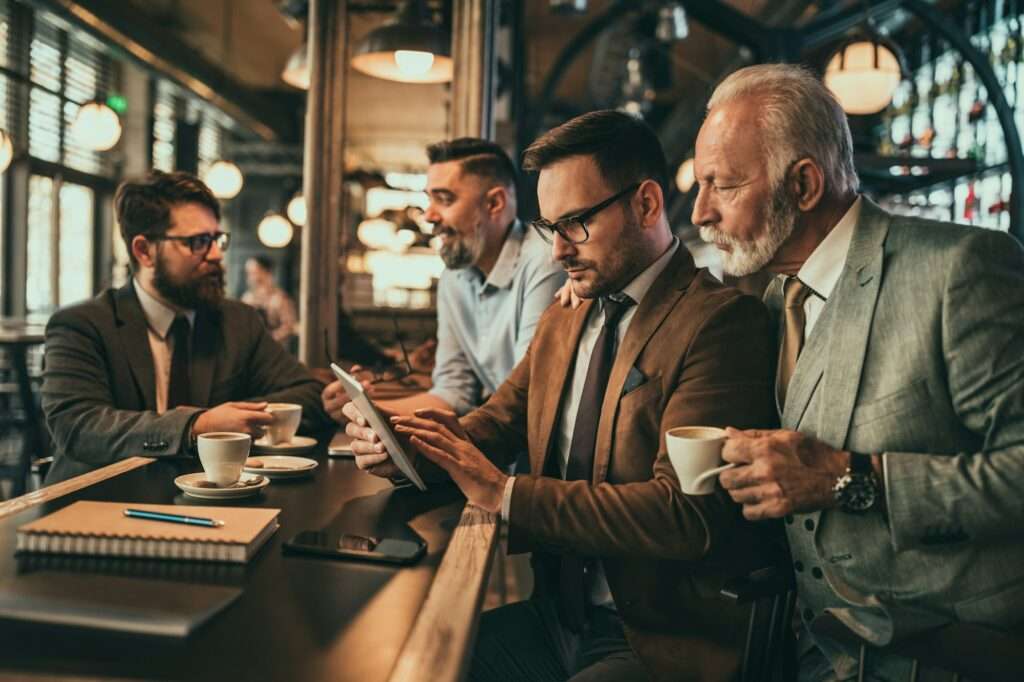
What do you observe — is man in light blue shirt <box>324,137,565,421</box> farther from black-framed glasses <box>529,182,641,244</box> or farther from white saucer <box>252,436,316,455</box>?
black-framed glasses <box>529,182,641,244</box>

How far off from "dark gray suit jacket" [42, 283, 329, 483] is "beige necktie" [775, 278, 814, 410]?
130cm

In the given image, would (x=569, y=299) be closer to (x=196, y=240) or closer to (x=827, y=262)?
(x=827, y=262)

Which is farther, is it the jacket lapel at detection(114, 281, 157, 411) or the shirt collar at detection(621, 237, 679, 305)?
the jacket lapel at detection(114, 281, 157, 411)

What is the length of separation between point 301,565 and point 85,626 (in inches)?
12.8

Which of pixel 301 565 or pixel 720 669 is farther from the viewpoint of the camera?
pixel 720 669

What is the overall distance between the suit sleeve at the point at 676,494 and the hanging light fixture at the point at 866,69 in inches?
139

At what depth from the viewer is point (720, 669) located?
1627 millimetres

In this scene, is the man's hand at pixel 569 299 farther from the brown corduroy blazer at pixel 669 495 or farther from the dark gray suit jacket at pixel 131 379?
the dark gray suit jacket at pixel 131 379

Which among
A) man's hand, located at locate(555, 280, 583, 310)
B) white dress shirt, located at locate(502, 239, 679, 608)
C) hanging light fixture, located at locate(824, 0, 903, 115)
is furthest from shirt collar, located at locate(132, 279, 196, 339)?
hanging light fixture, located at locate(824, 0, 903, 115)

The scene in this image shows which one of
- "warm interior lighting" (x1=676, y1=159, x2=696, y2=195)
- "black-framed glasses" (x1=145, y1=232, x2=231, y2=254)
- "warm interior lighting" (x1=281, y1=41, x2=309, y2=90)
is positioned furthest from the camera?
"warm interior lighting" (x1=676, y1=159, x2=696, y2=195)

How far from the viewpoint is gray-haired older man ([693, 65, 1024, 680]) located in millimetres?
1422

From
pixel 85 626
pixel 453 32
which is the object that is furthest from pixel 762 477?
pixel 453 32

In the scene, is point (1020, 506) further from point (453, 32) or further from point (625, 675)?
point (453, 32)

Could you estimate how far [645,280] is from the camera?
1.95 m
